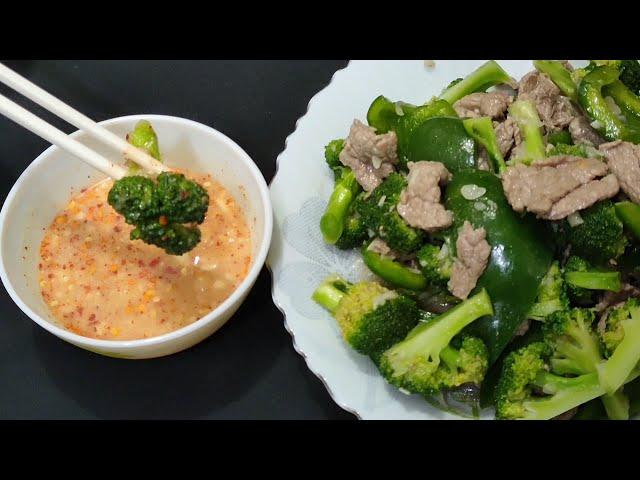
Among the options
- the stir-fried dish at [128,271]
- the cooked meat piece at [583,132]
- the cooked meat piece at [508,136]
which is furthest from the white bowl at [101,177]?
the cooked meat piece at [583,132]

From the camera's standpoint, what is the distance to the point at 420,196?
195 cm

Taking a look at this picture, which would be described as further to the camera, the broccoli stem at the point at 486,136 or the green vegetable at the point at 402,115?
the green vegetable at the point at 402,115

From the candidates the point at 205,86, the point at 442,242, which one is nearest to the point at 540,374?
the point at 442,242

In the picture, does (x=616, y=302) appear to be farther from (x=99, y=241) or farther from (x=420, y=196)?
(x=99, y=241)

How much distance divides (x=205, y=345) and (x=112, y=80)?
1.37 metres

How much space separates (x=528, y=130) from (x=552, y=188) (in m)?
0.32

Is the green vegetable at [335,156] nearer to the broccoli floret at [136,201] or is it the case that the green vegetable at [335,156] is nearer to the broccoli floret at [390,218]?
the broccoli floret at [390,218]

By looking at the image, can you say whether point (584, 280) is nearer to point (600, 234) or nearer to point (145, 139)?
point (600, 234)

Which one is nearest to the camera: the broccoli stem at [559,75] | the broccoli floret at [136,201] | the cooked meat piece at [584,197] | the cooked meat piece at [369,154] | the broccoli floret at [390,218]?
the broccoli floret at [136,201]

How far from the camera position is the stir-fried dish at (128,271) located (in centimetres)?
215

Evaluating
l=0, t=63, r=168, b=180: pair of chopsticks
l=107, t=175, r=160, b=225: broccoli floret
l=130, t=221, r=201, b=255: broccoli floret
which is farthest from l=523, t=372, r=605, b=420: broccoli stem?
l=0, t=63, r=168, b=180: pair of chopsticks

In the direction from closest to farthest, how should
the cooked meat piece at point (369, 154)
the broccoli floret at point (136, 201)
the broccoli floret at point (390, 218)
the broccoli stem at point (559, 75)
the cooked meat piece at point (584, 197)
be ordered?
1. the broccoli floret at point (136, 201)
2. the cooked meat piece at point (584, 197)
3. the broccoli floret at point (390, 218)
4. the cooked meat piece at point (369, 154)
5. the broccoli stem at point (559, 75)

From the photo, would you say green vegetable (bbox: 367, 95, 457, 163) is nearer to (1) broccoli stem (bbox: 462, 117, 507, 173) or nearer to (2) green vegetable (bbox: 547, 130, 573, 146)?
(1) broccoli stem (bbox: 462, 117, 507, 173)

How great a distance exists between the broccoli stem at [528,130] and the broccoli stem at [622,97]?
246mm
